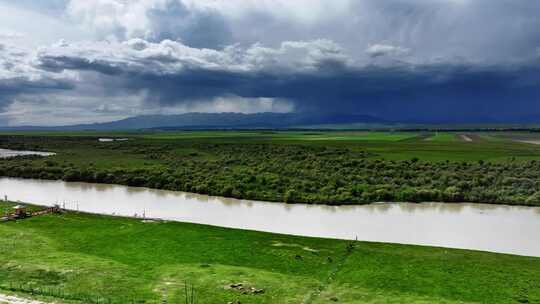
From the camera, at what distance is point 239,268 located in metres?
22.2

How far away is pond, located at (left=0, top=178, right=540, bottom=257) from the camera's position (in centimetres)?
3306

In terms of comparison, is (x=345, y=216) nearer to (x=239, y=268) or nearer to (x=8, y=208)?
(x=239, y=268)

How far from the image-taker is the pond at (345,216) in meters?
33.1

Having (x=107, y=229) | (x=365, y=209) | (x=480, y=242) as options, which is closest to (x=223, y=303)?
(x=107, y=229)

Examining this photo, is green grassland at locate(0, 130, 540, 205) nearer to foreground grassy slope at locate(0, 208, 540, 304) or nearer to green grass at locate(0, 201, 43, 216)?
green grass at locate(0, 201, 43, 216)

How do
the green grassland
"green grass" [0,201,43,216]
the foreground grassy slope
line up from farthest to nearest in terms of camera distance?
the green grassland → "green grass" [0,201,43,216] → the foreground grassy slope

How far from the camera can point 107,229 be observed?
30594 mm

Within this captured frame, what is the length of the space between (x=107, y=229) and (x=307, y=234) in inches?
647

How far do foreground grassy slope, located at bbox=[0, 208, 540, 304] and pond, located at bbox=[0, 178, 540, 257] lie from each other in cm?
563

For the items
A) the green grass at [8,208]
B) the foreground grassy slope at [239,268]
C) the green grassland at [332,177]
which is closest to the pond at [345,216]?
the green grassland at [332,177]

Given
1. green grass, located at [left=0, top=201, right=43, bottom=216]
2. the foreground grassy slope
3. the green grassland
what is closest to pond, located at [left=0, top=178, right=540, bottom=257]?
the green grassland

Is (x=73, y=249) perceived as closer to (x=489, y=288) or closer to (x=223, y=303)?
(x=223, y=303)

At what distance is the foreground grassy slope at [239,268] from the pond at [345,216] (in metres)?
5.63

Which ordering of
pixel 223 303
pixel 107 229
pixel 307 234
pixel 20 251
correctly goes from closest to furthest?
pixel 223 303 → pixel 20 251 → pixel 107 229 → pixel 307 234
